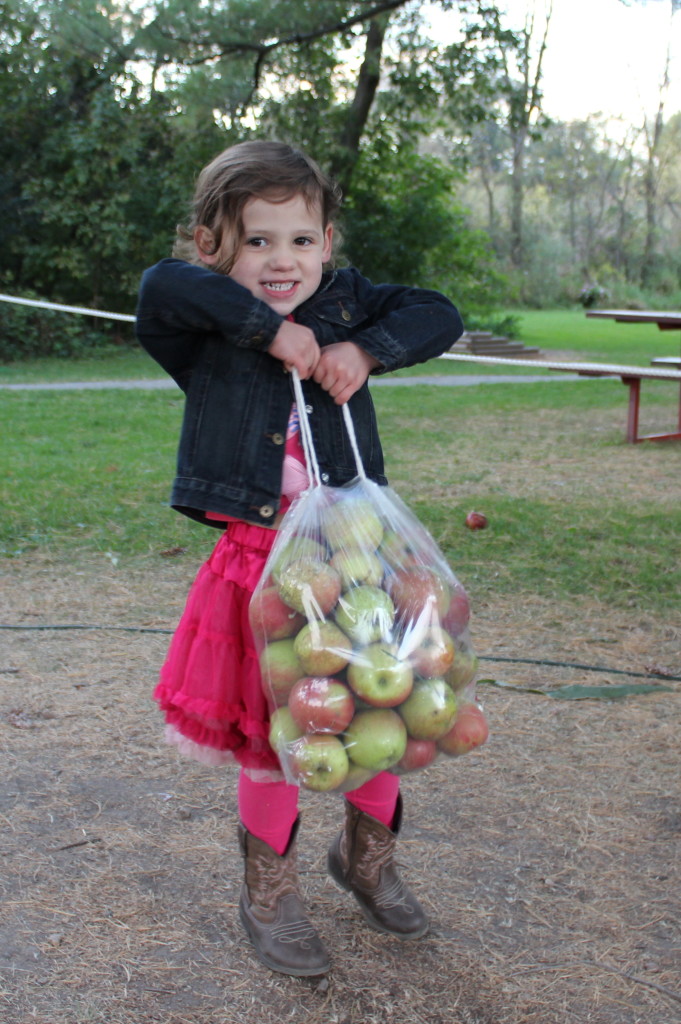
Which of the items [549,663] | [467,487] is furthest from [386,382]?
[549,663]

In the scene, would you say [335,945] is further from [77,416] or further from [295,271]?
[77,416]

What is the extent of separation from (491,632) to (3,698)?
1.85 m

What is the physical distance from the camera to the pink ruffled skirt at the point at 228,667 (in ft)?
6.29

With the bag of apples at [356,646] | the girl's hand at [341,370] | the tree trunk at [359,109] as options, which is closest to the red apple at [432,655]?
the bag of apples at [356,646]

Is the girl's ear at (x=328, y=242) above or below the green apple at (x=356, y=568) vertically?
above

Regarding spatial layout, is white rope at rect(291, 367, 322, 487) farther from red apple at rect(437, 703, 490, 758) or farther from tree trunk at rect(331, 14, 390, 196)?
tree trunk at rect(331, 14, 390, 196)

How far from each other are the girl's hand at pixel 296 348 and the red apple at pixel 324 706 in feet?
1.90

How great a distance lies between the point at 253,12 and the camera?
1465 cm

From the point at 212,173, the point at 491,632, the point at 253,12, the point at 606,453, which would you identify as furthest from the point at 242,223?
the point at 253,12

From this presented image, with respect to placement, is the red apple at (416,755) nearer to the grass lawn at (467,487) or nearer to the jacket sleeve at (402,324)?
the jacket sleeve at (402,324)

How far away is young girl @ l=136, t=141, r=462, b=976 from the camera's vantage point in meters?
1.85

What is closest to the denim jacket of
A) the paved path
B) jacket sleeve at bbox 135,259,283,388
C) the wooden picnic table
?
jacket sleeve at bbox 135,259,283,388

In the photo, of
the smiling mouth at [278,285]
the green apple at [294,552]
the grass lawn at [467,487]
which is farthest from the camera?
the grass lawn at [467,487]

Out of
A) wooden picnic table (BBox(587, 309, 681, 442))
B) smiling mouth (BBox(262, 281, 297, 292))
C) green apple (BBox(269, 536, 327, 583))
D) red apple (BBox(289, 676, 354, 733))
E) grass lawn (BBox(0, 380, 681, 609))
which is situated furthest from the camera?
wooden picnic table (BBox(587, 309, 681, 442))
